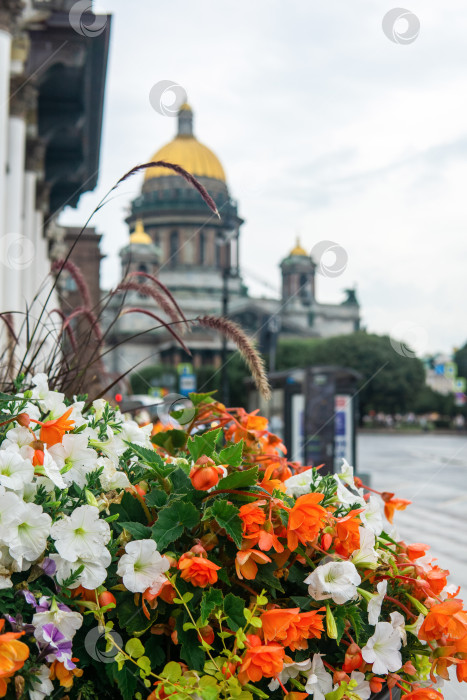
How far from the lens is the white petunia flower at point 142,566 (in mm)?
1481

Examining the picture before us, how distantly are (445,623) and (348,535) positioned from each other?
0.25 metres

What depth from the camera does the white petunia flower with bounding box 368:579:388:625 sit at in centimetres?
164

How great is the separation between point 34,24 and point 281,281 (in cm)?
8604

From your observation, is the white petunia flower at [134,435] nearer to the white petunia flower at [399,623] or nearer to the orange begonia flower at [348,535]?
the orange begonia flower at [348,535]

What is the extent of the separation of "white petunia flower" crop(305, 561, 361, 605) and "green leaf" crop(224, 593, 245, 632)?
0.14m

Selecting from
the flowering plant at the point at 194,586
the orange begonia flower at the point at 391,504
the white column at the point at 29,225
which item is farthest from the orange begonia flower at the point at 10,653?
the white column at the point at 29,225

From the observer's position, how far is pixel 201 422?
7.39ft

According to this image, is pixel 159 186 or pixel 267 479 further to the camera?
pixel 159 186

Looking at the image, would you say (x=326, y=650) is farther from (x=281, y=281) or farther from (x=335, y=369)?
(x=281, y=281)

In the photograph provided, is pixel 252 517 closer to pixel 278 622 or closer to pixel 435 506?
pixel 278 622

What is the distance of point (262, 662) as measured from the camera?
56.9 inches

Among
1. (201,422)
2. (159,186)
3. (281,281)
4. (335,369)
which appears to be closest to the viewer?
(201,422)

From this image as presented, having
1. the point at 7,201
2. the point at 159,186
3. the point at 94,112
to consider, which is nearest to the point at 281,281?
the point at 159,186

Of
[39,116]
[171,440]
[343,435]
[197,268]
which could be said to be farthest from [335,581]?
[197,268]
